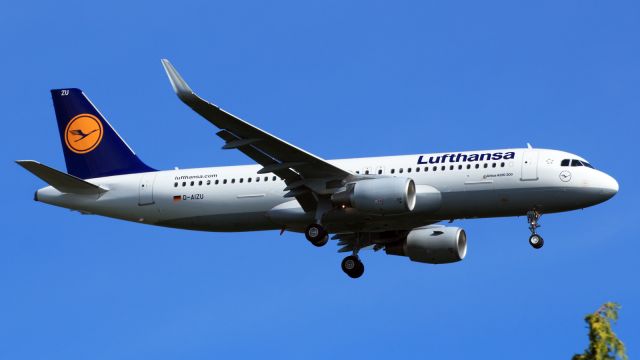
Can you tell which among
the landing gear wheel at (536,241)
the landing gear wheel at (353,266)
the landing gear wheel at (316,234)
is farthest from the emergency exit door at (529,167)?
the landing gear wheel at (353,266)

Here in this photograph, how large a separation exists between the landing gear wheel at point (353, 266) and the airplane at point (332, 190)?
0.13 feet

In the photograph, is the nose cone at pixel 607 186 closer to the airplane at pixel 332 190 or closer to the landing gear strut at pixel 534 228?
the airplane at pixel 332 190

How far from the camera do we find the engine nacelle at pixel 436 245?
143 ft

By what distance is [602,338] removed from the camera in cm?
1639

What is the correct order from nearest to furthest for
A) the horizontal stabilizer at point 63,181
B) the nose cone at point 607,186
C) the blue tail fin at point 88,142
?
the nose cone at point 607,186
the horizontal stabilizer at point 63,181
the blue tail fin at point 88,142

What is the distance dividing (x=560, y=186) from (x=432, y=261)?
278 inches

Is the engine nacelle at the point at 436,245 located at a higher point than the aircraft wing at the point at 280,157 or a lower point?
lower

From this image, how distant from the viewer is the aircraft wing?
37.3 m

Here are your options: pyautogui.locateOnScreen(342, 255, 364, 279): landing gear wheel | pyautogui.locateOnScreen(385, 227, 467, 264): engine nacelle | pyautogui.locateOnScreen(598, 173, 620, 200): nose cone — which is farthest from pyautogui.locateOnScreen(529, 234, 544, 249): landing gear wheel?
pyautogui.locateOnScreen(342, 255, 364, 279): landing gear wheel

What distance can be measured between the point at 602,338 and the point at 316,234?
80.7 feet

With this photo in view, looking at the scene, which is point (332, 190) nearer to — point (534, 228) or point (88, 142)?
point (534, 228)

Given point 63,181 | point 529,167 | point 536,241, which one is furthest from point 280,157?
point 63,181

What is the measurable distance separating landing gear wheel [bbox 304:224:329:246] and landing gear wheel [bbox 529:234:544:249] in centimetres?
753

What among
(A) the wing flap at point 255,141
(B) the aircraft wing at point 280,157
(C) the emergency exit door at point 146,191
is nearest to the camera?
(A) the wing flap at point 255,141
